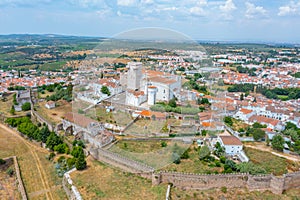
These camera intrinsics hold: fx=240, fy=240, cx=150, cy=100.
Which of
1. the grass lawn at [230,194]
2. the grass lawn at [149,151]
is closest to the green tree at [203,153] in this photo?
the grass lawn at [149,151]

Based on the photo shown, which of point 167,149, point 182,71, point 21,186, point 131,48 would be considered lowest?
point 21,186

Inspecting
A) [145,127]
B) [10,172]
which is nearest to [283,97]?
[145,127]

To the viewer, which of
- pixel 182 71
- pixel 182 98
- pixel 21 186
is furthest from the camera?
pixel 182 71

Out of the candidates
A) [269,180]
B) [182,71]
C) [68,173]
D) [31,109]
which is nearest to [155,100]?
[182,71]

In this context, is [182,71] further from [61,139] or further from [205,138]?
[61,139]

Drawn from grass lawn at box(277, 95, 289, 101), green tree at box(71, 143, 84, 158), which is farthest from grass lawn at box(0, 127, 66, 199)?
grass lawn at box(277, 95, 289, 101)

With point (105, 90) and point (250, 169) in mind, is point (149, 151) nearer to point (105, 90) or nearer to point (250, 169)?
point (250, 169)

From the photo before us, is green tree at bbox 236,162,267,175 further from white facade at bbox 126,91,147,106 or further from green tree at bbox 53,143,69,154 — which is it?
green tree at bbox 53,143,69,154
